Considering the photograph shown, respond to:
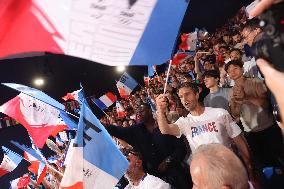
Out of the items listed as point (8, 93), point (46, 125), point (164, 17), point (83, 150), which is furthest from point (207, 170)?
point (8, 93)

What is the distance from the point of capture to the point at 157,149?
462 cm

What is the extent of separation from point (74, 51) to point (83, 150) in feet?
5.14

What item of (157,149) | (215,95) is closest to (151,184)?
(157,149)

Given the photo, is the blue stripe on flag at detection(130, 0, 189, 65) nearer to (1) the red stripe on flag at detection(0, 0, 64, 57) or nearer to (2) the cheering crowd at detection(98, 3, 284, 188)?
(1) the red stripe on flag at detection(0, 0, 64, 57)

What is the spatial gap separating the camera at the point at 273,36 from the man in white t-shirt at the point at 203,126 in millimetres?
2415

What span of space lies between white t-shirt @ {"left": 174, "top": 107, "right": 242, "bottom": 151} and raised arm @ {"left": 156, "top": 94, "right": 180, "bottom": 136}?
0.38 feet

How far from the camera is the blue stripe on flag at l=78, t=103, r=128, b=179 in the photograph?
133 inches

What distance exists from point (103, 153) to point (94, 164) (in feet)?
0.43

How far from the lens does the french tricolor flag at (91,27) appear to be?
6.61 feet

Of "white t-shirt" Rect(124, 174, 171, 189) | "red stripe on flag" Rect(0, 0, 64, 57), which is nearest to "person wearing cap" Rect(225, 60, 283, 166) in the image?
"white t-shirt" Rect(124, 174, 171, 189)

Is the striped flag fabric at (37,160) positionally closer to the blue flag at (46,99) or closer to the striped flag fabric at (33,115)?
the striped flag fabric at (33,115)

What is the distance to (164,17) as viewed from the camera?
2137mm

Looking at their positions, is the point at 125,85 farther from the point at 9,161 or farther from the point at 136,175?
the point at 136,175

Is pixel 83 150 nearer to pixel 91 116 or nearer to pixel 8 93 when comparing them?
pixel 91 116
